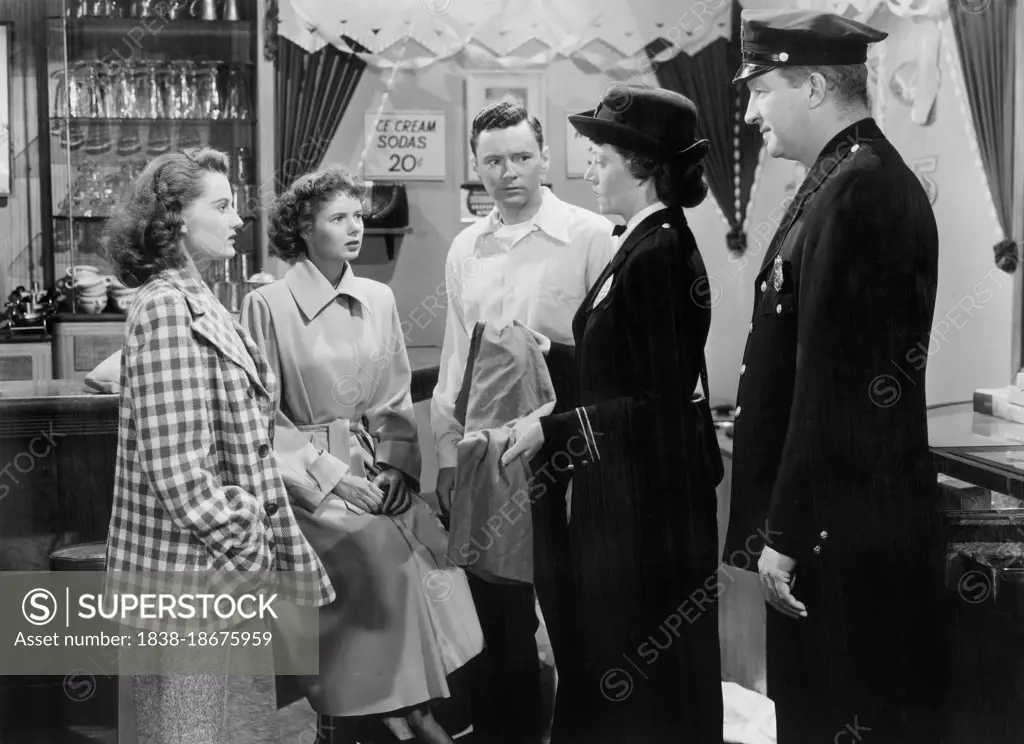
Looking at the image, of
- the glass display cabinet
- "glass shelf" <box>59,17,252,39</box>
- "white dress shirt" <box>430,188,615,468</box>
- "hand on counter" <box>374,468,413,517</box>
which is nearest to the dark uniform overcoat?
"white dress shirt" <box>430,188,615,468</box>

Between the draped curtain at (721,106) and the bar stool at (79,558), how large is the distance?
1819mm

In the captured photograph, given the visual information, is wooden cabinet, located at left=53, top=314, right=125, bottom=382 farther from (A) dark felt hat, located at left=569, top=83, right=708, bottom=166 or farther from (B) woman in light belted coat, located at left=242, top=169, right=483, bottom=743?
(A) dark felt hat, located at left=569, top=83, right=708, bottom=166

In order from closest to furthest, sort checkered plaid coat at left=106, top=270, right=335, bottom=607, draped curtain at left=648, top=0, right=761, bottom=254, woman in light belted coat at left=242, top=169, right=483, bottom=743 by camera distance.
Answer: checkered plaid coat at left=106, top=270, right=335, bottom=607 < woman in light belted coat at left=242, top=169, right=483, bottom=743 < draped curtain at left=648, top=0, right=761, bottom=254

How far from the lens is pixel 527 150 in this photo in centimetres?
254

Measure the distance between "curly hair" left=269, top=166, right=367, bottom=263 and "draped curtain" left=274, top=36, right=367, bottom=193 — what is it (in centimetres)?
14

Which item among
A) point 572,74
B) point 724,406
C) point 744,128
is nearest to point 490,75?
point 572,74

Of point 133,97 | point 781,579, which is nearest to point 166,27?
point 133,97

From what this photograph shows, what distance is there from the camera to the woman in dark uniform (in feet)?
7.85

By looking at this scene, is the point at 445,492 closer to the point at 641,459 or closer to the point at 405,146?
the point at 641,459

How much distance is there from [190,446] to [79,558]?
3.11 feet

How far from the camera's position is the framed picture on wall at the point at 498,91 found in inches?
104

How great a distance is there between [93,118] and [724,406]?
2088 mm

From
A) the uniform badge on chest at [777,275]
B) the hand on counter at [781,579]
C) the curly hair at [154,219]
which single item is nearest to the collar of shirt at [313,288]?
the curly hair at [154,219]

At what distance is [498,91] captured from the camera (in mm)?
2697
